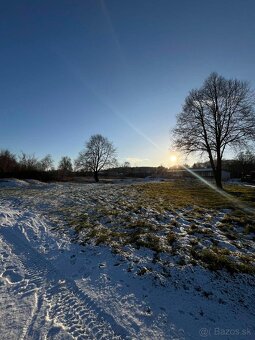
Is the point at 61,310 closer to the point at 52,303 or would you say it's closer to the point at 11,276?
the point at 52,303

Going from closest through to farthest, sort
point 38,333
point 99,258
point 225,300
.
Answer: point 38,333
point 225,300
point 99,258

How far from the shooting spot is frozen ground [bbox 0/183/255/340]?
157 inches

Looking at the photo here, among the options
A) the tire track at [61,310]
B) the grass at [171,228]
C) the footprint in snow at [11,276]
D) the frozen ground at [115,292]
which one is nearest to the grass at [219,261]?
the grass at [171,228]

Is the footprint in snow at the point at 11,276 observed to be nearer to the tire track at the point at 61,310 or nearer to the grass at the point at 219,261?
the tire track at the point at 61,310

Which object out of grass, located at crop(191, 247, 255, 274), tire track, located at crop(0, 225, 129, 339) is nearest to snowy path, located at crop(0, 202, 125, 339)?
tire track, located at crop(0, 225, 129, 339)

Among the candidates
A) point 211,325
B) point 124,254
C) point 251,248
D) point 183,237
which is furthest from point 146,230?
point 211,325

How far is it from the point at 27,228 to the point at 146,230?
462 centimetres

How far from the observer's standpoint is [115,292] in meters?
5.02

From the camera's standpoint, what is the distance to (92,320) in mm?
A: 4109

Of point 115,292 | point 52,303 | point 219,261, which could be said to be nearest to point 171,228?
point 219,261

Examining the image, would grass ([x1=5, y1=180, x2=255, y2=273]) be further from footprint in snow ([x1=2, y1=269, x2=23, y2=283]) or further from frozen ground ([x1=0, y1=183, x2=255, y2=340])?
footprint in snow ([x1=2, y1=269, x2=23, y2=283])

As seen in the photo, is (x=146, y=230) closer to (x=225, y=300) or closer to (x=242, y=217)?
(x=225, y=300)

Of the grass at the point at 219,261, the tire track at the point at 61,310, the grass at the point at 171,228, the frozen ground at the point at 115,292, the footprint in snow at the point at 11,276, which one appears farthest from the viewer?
the grass at the point at 171,228

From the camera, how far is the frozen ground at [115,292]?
3988mm
